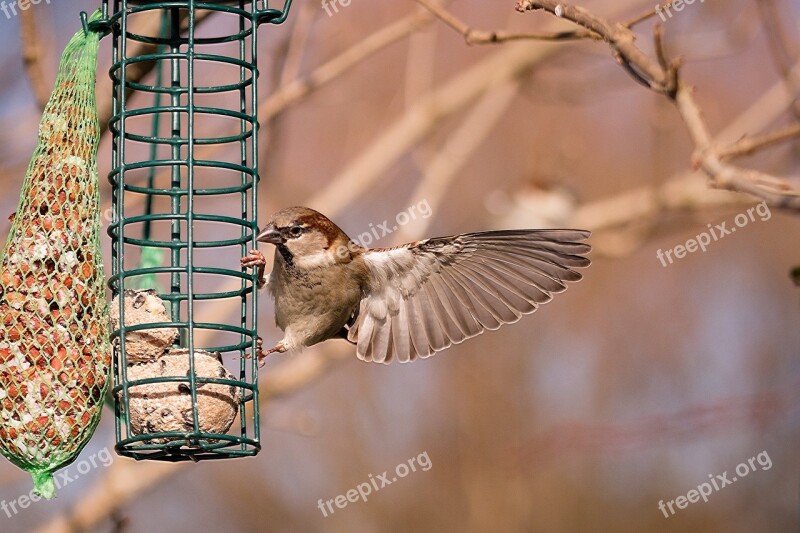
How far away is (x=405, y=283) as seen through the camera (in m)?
5.98

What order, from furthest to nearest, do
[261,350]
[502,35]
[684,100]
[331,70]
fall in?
[331,70] → [261,350] → [502,35] → [684,100]

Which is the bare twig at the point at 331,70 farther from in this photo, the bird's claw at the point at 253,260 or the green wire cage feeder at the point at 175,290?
the bird's claw at the point at 253,260

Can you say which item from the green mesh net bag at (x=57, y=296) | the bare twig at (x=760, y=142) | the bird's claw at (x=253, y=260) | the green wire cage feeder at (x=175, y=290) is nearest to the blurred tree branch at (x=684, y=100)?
the bare twig at (x=760, y=142)

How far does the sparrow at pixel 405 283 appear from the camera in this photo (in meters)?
5.46

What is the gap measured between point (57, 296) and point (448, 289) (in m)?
2.13

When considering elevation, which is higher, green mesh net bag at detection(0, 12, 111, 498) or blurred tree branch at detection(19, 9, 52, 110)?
blurred tree branch at detection(19, 9, 52, 110)

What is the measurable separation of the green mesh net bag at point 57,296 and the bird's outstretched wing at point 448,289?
1.60 metres

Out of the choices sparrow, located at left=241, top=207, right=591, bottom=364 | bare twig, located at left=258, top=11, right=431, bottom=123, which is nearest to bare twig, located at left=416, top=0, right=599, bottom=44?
sparrow, located at left=241, top=207, right=591, bottom=364

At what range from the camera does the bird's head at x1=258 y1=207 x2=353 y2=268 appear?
530 centimetres

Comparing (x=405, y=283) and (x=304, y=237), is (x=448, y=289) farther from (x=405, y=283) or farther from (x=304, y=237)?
(x=304, y=237)

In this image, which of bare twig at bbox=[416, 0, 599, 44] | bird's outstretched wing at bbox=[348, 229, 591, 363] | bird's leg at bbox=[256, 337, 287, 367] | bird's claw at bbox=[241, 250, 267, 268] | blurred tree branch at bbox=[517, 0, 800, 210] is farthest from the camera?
bird's outstretched wing at bbox=[348, 229, 591, 363]

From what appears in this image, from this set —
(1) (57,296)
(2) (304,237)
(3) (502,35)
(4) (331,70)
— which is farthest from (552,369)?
(1) (57,296)

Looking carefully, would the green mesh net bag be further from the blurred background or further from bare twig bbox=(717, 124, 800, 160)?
the blurred background

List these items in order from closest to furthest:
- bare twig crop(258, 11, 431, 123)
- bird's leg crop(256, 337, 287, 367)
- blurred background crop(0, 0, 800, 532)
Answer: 1. bird's leg crop(256, 337, 287, 367)
2. bare twig crop(258, 11, 431, 123)
3. blurred background crop(0, 0, 800, 532)
